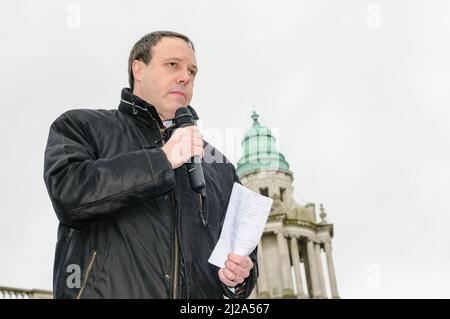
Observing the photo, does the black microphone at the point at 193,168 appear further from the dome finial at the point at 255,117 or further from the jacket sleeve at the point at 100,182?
the dome finial at the point at 255,117

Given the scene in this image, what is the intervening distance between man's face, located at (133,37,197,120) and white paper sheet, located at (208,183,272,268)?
2.70 feet

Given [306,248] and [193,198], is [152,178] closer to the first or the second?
[193,198]

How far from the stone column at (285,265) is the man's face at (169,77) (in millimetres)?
32220

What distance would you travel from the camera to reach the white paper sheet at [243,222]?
11.8ft

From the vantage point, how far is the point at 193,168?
3498mm

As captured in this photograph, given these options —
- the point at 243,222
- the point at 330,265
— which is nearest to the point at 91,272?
the point at 243,222

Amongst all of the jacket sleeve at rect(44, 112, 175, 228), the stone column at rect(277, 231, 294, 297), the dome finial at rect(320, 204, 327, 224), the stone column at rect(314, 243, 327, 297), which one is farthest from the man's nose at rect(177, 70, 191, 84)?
the dome finial at rect(320, 204, 327, 224)

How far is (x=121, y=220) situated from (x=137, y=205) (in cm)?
14

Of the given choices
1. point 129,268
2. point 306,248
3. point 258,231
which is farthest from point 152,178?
point 306,248

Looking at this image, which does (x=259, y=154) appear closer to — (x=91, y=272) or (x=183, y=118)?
(x=183, y=118)

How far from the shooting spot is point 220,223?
4.02m

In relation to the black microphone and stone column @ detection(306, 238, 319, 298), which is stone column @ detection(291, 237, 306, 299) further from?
the black microphone

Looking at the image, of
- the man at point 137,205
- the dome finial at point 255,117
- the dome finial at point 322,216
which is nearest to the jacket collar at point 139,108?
the man at point 137,205
